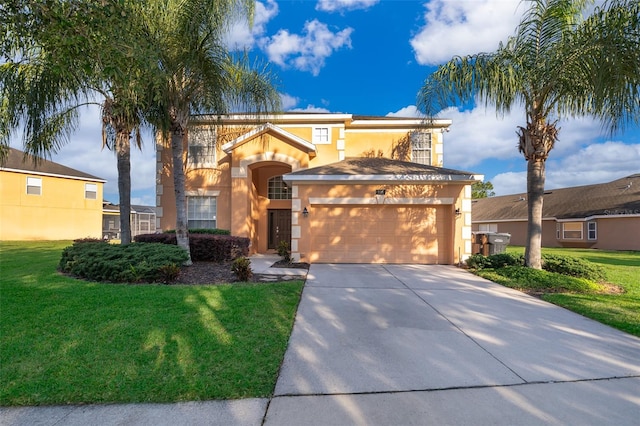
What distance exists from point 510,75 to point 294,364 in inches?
363

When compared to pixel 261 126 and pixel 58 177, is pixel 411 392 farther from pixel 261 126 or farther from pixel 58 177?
pixel 58 177

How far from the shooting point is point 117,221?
31797 millimetres

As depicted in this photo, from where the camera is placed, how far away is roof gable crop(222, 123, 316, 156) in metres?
14.2

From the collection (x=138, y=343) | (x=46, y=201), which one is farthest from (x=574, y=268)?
(x=46, y=201)

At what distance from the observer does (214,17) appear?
809cm

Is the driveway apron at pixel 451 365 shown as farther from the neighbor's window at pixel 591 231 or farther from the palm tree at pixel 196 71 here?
the neighbor's window at pixel 591 231

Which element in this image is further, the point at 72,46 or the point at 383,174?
the point at 383,174

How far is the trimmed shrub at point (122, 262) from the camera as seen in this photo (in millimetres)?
7523

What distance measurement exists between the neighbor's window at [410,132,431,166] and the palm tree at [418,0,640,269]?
21.5 ft

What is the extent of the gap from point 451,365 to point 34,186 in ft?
92.2

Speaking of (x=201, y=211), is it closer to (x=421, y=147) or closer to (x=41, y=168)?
(x=421, y=147)

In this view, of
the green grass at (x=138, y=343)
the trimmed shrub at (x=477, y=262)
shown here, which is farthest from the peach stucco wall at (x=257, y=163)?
the green grass at (x=138, y=343)

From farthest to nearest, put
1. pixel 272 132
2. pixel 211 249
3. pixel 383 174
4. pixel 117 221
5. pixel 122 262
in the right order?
1. pixel 117 221
2. pixel 272 132
3. pixel 383 174
4. pixel 211 249
5. pixel 122 262

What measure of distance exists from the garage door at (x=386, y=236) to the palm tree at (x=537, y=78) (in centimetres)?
318
